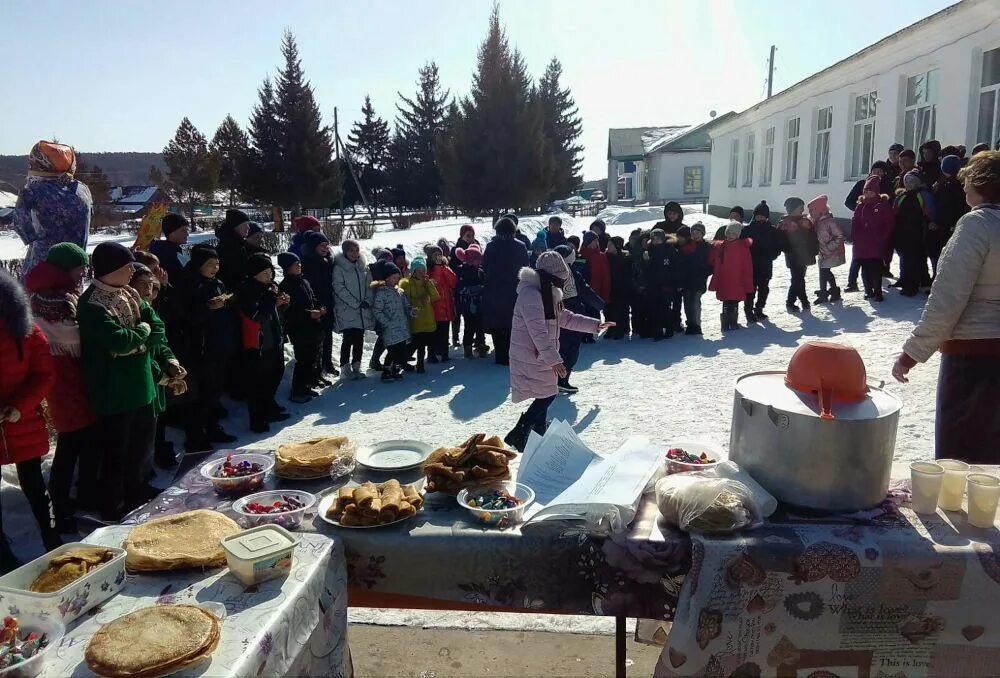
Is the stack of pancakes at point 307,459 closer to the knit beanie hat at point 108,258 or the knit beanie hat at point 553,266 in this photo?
the knit beanie hat at point 108,258

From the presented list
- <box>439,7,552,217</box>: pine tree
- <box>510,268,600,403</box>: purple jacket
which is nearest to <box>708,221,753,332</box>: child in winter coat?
<box>510,268,600,403</box>: purple jacket

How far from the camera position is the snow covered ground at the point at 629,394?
19.3 feet

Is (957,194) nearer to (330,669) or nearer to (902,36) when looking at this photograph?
(902,36)

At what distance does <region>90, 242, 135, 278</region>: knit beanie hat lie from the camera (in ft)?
12.2

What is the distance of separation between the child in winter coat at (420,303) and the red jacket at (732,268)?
4.11 meters

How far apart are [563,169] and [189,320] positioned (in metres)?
36.9

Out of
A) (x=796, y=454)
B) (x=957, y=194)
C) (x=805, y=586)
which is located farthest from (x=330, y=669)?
(x=957, y=194)

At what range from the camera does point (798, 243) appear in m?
9.99

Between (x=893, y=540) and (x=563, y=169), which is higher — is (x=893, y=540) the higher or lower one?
the lower one

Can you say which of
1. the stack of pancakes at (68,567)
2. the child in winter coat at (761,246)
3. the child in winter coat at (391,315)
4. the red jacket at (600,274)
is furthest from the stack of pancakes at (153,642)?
the child in winter coat at (761,246)

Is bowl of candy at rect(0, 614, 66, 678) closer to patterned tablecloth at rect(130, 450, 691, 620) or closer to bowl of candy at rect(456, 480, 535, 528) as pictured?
patterned tablecloth at rect(130, 450, 691, 620)

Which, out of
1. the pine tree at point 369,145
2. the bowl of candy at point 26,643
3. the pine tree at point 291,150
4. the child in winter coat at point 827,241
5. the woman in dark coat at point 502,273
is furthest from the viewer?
the pine tree at point 369,145

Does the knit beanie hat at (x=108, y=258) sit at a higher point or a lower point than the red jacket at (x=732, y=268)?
higher

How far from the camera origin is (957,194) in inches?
325
